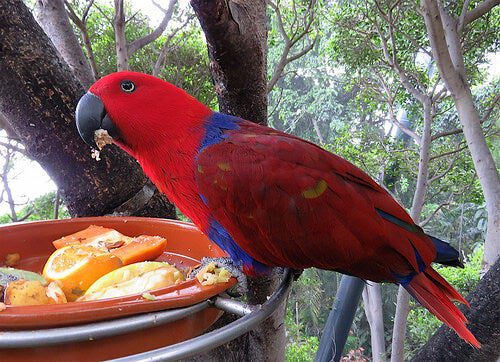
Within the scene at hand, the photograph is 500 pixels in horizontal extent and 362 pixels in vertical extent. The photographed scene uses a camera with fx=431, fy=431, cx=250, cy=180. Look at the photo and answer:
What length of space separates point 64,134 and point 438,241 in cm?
66

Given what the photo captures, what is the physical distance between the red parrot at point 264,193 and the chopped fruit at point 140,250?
0.08 m

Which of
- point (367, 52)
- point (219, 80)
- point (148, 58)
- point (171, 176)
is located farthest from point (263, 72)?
point (367, 52)

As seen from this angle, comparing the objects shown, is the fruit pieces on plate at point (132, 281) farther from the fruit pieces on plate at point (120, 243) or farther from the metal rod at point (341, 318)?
the metal rod at point (341, 318)

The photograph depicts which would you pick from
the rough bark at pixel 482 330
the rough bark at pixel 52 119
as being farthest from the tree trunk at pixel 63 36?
the rough bark at pixel 482 330

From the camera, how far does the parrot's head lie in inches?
25.4

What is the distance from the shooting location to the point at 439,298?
0.67 metres

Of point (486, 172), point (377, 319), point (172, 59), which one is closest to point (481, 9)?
point (486, 172)

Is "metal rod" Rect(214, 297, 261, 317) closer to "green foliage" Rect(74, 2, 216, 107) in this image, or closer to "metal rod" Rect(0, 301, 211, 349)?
"metal rod" Rect(0, 301, 211, 349)

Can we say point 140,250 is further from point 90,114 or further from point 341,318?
point 341,318

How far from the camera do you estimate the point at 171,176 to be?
65 cm

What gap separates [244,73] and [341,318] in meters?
1.39

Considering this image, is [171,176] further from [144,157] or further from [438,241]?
[438,241]

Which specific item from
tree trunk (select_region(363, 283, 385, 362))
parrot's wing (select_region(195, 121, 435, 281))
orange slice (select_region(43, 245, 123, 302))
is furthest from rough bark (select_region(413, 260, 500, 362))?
tree trunk (select_region(363, 283, 385, 362))

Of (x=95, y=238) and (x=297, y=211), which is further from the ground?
(x=297, y=211)
